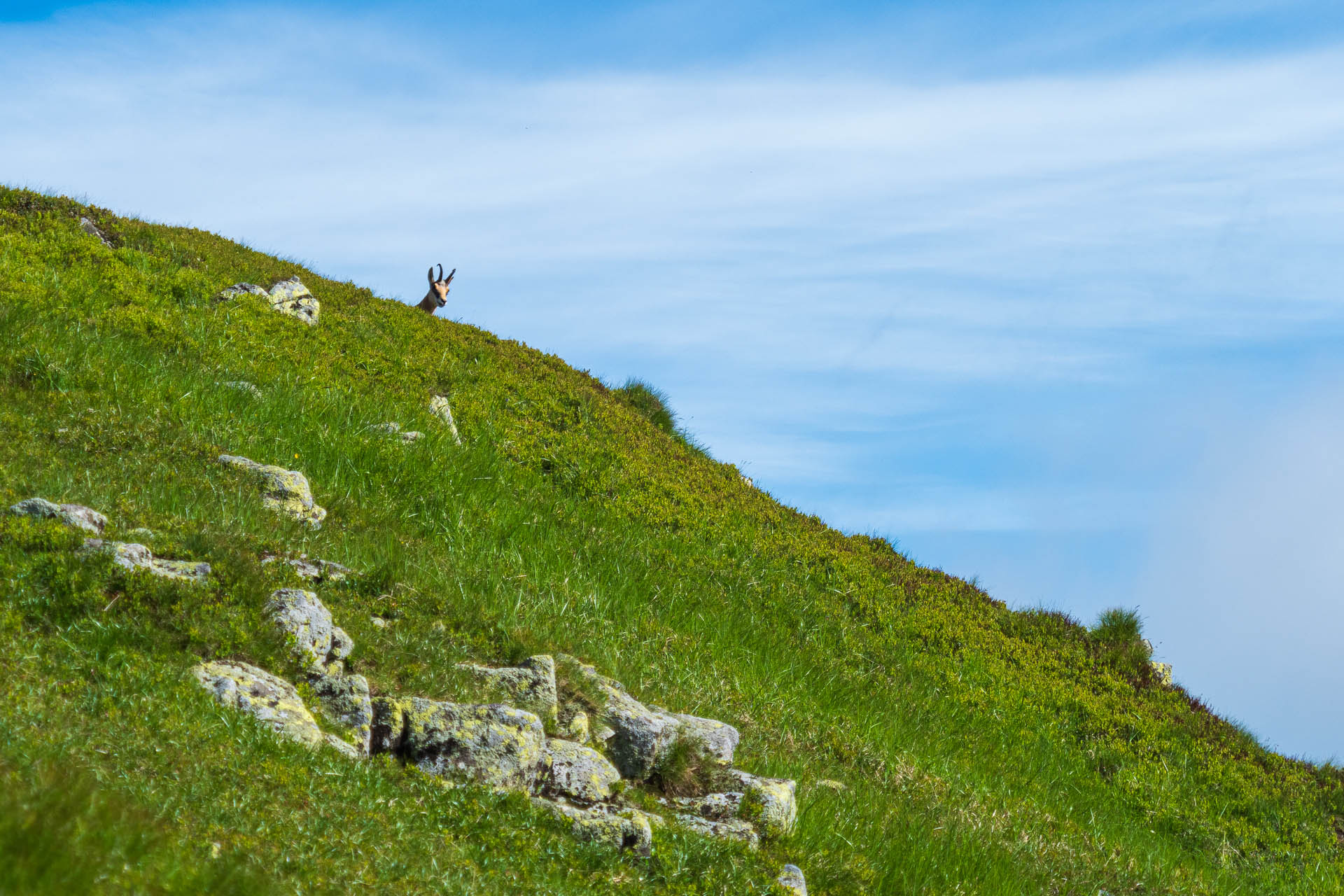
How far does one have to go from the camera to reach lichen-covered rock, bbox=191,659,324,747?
5641 mm

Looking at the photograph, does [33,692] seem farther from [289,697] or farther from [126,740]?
[289,697]

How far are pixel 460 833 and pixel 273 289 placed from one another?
1553 cm

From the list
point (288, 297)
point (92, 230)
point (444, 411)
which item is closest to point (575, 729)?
point (444, 411)

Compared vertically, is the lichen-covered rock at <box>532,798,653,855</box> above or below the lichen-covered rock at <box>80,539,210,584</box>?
below

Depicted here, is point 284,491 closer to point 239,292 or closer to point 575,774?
point 575,774

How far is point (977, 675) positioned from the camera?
1551cm

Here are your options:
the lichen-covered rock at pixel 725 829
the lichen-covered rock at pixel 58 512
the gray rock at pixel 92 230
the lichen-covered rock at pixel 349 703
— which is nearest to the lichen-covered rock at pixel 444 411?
the gray rock at pixel 92 230

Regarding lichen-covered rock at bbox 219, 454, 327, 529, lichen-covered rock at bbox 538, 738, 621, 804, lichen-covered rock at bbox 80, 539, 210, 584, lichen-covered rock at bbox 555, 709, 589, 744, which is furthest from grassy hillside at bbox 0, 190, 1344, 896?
lichen-covered rock at bbox 555, 709, 589, 744

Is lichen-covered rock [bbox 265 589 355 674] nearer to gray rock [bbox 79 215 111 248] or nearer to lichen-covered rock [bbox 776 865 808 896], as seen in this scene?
lichen-covered rock [bbox 776 865 808 896]

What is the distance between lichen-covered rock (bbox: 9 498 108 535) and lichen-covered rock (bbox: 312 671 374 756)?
2186 mm

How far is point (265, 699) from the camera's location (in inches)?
230

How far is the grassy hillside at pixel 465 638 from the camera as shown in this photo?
4855mm

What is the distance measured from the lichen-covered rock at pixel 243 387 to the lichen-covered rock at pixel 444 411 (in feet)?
10.3

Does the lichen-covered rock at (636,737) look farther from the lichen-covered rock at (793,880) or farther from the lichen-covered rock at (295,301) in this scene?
the lichen-covered rock at (295,301)
